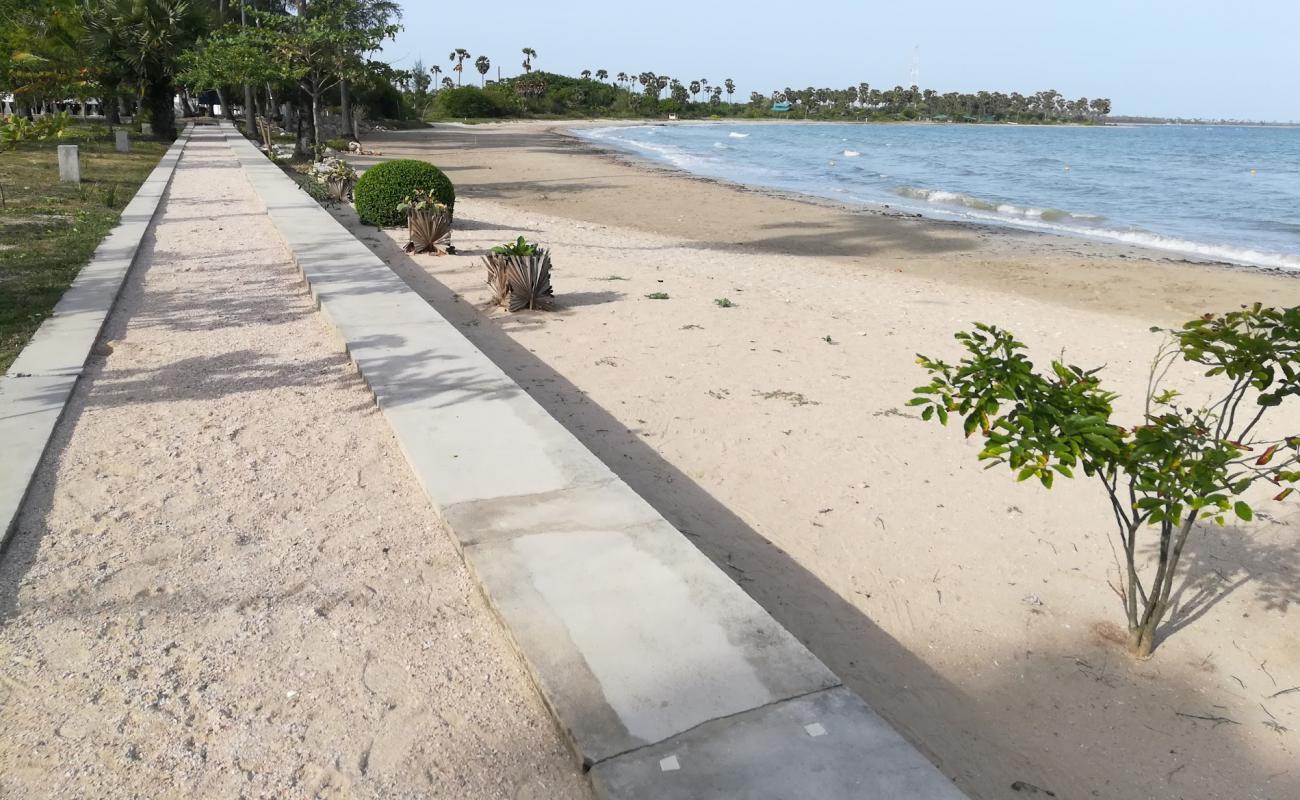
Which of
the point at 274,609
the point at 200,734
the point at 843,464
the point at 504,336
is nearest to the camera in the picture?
the point at 200,734

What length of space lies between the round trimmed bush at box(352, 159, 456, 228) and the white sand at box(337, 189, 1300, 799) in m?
5.63

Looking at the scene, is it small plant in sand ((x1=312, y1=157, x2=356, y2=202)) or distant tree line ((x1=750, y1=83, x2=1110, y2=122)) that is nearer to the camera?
small plant in sand ((x1=312, y1=157, x2=356, y2=202))

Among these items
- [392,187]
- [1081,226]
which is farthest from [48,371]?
[1081,226]

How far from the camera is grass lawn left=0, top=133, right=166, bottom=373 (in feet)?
25.0

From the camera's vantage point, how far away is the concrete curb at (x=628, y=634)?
7.85 ft

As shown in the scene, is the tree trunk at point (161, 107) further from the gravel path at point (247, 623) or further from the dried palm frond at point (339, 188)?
the gravel path at point (247, 623)

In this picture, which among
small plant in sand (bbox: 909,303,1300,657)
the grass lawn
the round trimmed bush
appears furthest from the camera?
the round trimmed bush

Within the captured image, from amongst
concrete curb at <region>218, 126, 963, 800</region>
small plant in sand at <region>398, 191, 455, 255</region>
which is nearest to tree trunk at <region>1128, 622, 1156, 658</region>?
concrete curb at <region>218, 126, 963, 800</region>

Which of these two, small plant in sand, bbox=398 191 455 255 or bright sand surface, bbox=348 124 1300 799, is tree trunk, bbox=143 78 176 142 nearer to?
small plant in sand, bbox=398 191 455 255

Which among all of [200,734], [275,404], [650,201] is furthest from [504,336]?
[650,201]

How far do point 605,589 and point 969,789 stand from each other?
134cm

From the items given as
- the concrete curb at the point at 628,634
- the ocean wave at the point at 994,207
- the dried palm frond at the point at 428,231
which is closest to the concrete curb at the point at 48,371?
the concrete curb at the point at 628,634

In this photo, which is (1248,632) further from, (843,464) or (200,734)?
(200,734)

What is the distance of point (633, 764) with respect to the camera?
240 centimetres
